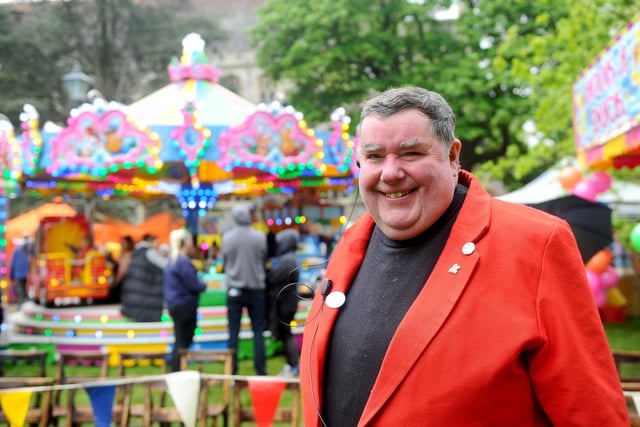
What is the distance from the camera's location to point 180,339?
6965 mm

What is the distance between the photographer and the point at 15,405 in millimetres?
4031

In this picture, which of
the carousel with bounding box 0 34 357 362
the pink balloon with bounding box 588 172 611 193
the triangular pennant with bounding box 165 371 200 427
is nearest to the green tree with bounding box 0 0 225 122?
the carousel with bounding box 0 34 357 362

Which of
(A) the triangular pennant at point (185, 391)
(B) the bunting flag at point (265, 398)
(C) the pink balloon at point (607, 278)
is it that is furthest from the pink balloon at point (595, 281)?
(A) the triangular pennant at point (185, 391)

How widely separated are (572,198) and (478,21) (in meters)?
14.6

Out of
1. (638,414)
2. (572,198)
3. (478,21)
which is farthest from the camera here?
(478,21)

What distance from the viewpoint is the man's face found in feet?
5.69

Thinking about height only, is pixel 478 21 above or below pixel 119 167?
above

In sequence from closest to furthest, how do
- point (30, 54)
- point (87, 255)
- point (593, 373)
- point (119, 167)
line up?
point (593, 373), point (119, 167), point (87, 255), point (30, 54)

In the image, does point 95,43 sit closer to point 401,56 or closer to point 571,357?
point 401,56

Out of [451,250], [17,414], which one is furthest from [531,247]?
[17,414]

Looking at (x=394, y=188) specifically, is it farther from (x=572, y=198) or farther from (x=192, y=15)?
(x=192, y=15)

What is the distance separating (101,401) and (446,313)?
3.17 metres

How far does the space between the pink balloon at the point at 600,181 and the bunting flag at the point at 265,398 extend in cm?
525

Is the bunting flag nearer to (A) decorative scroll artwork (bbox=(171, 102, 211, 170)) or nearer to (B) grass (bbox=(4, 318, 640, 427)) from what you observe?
(B) grass (bbox=(4, 318, 640, 427))
